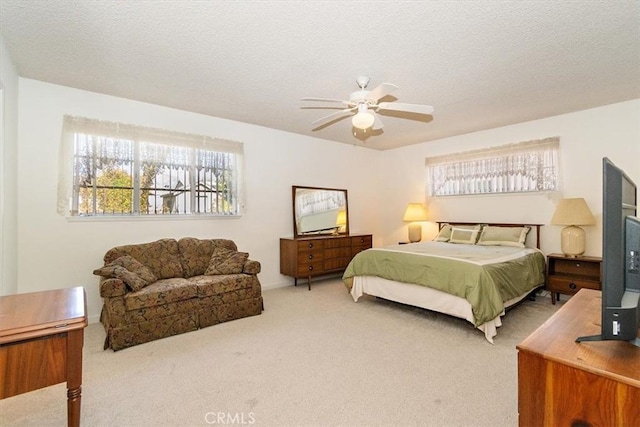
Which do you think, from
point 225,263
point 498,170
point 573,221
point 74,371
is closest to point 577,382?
point 74,371

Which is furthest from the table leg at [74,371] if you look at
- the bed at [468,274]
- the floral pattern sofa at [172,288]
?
the bed at [468,274]

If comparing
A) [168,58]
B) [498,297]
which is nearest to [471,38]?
[498,297]

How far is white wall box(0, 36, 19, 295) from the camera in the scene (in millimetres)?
2461

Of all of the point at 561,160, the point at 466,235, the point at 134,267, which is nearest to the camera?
the point at 134,267

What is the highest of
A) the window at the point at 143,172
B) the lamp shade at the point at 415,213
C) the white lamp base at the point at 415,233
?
the window at the point at 143,172

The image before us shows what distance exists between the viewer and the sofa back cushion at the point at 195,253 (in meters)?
3.67

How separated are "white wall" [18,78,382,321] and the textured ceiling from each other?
255mm

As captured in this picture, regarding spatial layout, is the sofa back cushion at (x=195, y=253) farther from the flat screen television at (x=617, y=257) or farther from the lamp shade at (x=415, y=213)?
the flat screen television at (x=617, y=257)

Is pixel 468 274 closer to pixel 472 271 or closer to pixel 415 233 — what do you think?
pixel 472 271

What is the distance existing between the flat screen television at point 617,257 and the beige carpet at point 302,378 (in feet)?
3.67

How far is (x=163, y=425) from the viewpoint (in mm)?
1726

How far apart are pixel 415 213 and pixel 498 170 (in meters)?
1.48

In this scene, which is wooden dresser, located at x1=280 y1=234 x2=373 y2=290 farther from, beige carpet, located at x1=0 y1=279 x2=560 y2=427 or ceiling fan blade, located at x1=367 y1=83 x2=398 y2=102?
ceiling fan blade, located at x1=367 y1=83 x2=398 y2=102

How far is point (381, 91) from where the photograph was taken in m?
2.49
